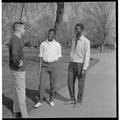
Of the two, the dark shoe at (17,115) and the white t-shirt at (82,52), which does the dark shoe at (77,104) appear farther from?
the dark shoe at (17,115)

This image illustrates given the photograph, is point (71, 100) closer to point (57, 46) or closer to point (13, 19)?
point (57, 46)

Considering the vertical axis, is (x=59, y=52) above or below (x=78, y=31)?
below

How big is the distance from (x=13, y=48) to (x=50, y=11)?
279 centimetres

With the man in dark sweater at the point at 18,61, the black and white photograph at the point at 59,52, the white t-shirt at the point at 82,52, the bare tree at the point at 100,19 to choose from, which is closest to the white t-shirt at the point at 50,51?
the black and white photograph at the point at 59,52

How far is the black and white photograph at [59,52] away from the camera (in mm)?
4332

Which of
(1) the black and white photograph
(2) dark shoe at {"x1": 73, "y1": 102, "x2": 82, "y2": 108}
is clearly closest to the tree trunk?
(1) the black and white photograph

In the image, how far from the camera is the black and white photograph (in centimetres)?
433

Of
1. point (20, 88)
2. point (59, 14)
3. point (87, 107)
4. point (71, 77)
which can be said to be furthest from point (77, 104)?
point (59, 14)

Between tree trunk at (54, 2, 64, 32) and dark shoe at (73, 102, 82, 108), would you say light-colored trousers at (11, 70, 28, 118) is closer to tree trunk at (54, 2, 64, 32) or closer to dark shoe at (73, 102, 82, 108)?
dark shoe at (73, 102, 82, 108)

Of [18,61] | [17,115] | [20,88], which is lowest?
[17,115]

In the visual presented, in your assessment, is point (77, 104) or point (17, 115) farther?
point (77, 104)

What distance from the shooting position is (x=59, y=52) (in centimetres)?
505

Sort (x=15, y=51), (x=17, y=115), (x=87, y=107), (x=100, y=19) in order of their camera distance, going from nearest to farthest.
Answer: (x=15, y=51) → (x=17, y=115) → (x=87, y=107) → (x=100, y=19)

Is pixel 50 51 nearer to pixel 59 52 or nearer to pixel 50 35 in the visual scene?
pixel 59 52
